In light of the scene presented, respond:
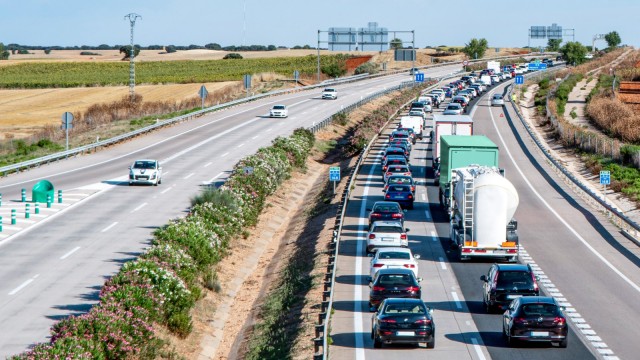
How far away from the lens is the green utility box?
5219 centimetres

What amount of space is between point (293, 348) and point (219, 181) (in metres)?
34.0

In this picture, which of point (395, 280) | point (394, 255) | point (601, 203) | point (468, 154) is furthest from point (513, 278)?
point (601, 203)

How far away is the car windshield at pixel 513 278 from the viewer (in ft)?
102

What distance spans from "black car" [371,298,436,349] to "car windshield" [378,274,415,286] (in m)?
4.06

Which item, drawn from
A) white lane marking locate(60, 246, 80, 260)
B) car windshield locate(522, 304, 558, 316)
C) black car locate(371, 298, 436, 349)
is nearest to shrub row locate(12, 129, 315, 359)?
white lane marking locate(60, 246, 80, 260)

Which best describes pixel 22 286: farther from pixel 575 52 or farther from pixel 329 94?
pixel 575 52

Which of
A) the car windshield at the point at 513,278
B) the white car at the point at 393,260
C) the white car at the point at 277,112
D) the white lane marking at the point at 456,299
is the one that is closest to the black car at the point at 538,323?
the car windshield at the point at 513,278

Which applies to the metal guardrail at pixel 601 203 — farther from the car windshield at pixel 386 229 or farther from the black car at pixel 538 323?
the black car at pixel 538 323

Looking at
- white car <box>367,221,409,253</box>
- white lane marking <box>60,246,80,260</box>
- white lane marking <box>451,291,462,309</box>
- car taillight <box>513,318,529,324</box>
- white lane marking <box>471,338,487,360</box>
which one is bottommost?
white lane marking <box>60,246,80,260</box>

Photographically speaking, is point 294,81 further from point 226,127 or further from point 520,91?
point 226,127

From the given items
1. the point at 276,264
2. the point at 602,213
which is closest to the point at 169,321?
the point at 276,264

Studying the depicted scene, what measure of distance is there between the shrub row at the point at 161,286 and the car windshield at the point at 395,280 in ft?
19.0

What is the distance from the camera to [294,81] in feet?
470

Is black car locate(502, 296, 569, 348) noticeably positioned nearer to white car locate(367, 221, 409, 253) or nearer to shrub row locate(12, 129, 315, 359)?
shrub row locate(12, 129, 315, 359)
